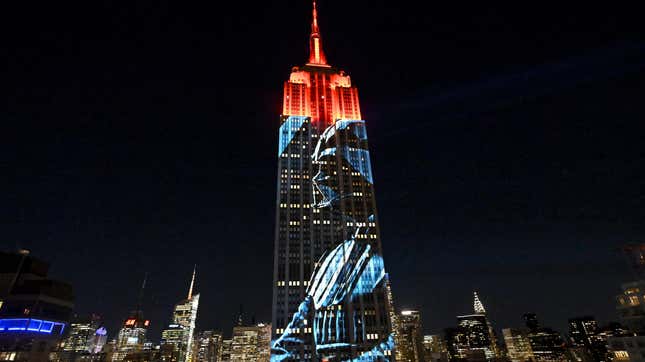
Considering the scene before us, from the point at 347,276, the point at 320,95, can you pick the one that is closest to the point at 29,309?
the point at 347,276

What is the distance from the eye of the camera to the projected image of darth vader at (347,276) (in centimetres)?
8619

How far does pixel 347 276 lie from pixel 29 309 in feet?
238

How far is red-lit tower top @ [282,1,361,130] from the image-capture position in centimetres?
12088

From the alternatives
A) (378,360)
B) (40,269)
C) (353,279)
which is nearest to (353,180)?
(353,279)

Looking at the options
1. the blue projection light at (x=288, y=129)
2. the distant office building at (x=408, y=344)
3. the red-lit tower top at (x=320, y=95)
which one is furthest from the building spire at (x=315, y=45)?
the distant office building at (x=408, y=344)

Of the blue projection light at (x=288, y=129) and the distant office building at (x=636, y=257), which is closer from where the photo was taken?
the distant office building at (x=636, y=257)

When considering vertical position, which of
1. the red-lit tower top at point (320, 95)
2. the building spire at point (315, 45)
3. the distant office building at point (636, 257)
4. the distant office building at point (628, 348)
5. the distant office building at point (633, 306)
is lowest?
the distant office building at point (628, 348)

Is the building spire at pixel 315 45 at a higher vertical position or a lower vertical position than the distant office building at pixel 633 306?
higher

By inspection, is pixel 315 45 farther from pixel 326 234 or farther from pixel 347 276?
pixel 347 276

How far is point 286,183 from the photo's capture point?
107 metres

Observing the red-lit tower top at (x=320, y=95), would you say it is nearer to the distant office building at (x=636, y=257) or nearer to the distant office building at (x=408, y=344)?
the distant office building at (x=636, y=257)

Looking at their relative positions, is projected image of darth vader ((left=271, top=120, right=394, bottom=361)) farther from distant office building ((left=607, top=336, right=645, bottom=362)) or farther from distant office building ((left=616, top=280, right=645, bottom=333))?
distant office building ((left=616, top=280, right=645, bottom=333))

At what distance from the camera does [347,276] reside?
95.5 metres

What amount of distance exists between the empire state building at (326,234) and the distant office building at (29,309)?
48.7 metres
